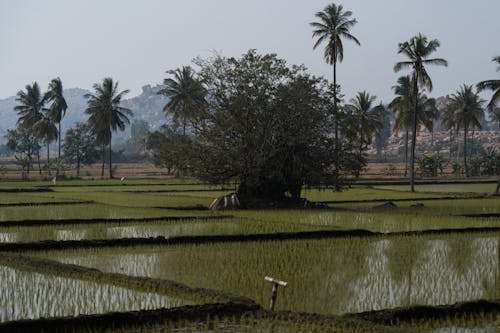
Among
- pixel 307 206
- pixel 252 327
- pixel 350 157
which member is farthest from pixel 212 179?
pixel 252 327

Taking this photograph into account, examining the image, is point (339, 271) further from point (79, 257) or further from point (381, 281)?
point (79, 257)

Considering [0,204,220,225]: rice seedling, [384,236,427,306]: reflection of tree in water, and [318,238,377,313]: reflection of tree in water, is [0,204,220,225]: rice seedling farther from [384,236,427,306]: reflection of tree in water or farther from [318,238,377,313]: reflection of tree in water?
[384,236,427,306]: reflection of tree in water

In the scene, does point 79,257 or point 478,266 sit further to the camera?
point 79,257

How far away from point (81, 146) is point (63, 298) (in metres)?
66.7

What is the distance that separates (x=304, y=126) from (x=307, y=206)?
2.78m

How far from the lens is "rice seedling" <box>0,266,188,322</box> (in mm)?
8164

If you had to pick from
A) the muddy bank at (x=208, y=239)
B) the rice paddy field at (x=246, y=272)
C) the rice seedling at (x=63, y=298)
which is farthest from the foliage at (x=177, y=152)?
the rice seedling at (x=63, y=298)

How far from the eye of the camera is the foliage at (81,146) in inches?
2813

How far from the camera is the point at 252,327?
7406 millimetres

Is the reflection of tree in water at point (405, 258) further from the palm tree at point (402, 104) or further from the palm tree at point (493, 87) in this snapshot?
the palm tree at point (402, 104)

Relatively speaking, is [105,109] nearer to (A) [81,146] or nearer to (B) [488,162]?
(A) [81,146]

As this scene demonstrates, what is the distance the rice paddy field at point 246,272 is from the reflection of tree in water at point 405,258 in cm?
A: 2

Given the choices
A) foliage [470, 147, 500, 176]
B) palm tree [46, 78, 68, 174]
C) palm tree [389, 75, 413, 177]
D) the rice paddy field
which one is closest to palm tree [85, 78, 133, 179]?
palm tree [46, 78, 68, 174]

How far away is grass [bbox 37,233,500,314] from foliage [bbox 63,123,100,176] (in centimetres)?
5822
